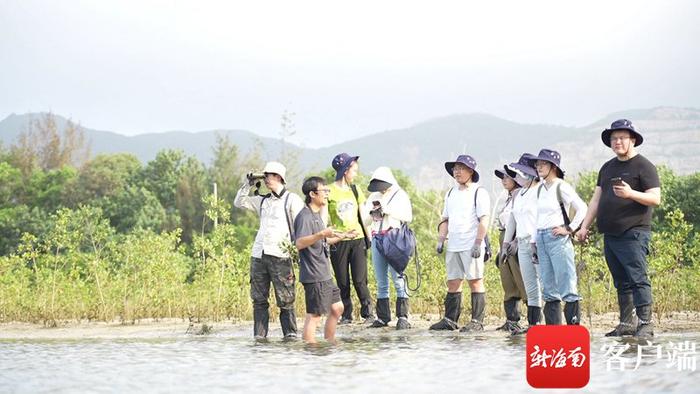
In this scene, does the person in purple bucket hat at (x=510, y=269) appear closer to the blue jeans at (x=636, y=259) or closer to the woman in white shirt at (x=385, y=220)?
the woman in white shirt at (x=385, y=220)

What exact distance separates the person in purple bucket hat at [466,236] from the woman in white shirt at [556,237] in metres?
1.03

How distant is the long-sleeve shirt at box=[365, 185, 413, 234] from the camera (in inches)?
417

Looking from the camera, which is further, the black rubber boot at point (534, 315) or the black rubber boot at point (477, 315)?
the black rubber boot at point (477, 315)

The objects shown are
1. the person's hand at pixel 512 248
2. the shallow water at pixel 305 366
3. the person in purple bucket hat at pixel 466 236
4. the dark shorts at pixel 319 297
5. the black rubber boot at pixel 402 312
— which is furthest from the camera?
the black rubber boot at pixel 402 312

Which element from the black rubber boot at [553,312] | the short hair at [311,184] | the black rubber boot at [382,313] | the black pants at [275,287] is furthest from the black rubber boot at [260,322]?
the black rubber boot at [553,312]

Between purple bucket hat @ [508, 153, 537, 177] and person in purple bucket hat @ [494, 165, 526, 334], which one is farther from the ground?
purple bucket hat @ [508, 153, 537, 177]

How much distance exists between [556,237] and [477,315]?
5.44ft

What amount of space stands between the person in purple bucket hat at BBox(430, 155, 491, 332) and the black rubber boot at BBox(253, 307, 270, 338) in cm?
187

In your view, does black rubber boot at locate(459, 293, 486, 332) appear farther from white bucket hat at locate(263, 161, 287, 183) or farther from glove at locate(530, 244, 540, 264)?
white bucket hat at locate(263, 161, 287, 183)

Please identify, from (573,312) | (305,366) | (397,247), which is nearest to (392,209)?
(397,247)

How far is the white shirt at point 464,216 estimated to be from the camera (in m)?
10.0

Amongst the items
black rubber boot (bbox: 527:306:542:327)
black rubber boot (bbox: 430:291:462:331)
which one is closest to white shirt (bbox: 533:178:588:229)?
black rubber boot (bbox: 527:306:542:327)

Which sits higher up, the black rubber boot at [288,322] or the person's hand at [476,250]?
the person's hand at [476,250]

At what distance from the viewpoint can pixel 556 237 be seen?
28.9ft
